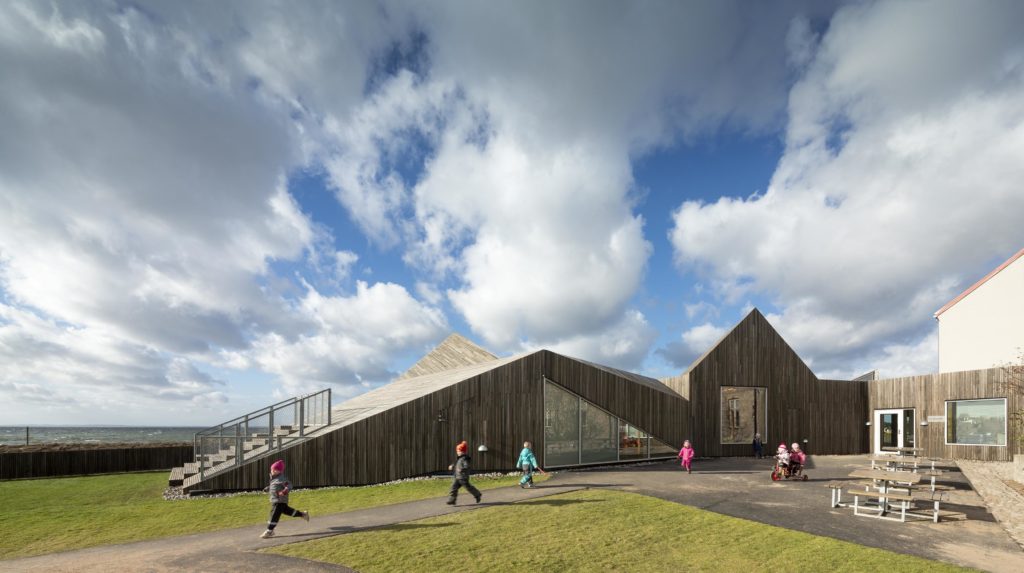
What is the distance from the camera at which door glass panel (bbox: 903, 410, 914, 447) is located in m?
24.2

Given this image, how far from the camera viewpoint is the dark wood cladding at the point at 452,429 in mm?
15115

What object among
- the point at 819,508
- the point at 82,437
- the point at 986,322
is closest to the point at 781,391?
the point at 986,322

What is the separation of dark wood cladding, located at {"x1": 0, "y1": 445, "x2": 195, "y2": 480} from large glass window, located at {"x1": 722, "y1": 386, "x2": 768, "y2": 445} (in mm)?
23859

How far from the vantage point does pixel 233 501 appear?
1316 centimetres

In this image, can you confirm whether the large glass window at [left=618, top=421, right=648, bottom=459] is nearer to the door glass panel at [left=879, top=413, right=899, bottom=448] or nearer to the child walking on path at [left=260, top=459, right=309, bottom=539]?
the child walking on path at [left=260, top=459, right=309, bottom=539]

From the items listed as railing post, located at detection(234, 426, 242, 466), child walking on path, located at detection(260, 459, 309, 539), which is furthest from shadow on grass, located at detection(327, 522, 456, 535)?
railing post, located at detection(234, 426, 242, 466)

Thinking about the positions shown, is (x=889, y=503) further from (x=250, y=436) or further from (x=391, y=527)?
(x=250, y=436)

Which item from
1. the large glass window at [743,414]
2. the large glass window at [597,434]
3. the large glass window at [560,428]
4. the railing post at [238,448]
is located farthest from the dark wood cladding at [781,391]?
the railing post at [238,448]

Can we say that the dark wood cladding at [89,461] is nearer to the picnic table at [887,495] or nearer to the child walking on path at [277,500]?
the child walking on path at [277,500]

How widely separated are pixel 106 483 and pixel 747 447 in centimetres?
2507

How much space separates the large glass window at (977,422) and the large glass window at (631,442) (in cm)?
1320

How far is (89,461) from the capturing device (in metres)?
21.5

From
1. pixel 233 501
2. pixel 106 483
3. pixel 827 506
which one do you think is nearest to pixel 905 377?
pixel 827 506

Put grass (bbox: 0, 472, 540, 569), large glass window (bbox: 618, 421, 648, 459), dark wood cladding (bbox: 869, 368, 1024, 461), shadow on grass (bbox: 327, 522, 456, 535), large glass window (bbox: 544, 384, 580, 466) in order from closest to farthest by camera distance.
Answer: shadow on grass (bbox: 327, 522, 456, 535)
grass (bbox: 0, 472, 540, 569)
large glass window (bbox: 544, 384, 580, 466)
large glass window (bbox: 618, 421, 648, 459)
dark wood cladding (bbox: 869, 368, 1024, 461)
